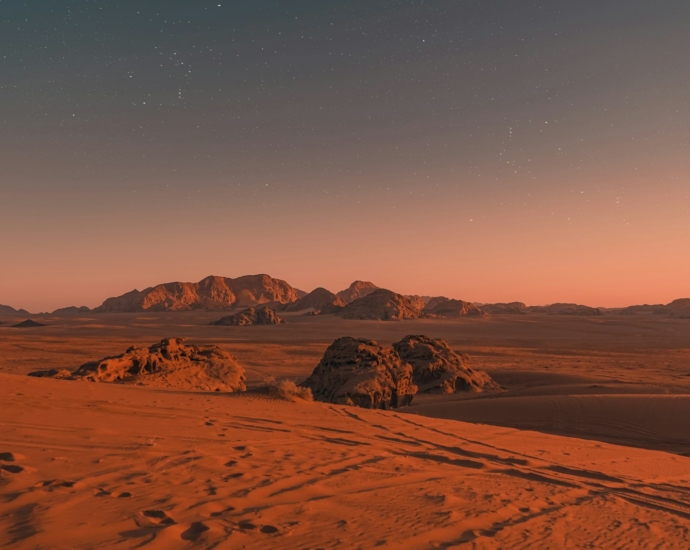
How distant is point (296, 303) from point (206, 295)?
38945 mm

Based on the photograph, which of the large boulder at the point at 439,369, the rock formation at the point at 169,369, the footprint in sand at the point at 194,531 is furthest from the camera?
the large boulder at the point at 439,369

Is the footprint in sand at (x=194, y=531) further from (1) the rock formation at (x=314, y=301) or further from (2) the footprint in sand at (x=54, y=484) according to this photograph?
(1) the rock formation at (x=314, y=301)

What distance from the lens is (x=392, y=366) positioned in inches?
669

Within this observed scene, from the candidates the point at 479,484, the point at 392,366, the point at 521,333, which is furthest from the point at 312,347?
the point at 479,484

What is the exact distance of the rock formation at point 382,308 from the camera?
80.9 m

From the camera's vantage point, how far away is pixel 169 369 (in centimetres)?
1534

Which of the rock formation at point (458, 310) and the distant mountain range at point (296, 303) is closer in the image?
the distant mountain range at point (296, 303)

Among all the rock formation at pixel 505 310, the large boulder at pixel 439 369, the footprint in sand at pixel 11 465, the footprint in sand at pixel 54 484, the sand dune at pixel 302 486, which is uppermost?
the rock formation at pixel 505 310

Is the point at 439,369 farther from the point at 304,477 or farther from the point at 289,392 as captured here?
the point at 304,477

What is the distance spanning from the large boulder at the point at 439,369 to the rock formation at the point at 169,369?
6853 mm

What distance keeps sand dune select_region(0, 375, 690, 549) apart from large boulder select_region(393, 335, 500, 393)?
36.6 ft

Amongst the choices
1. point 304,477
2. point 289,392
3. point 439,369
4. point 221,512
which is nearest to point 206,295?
point 439,369

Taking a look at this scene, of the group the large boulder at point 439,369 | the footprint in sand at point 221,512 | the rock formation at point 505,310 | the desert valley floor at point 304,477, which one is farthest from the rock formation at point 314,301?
the footprint in sand at point 221,512

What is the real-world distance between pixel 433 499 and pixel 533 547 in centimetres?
110
